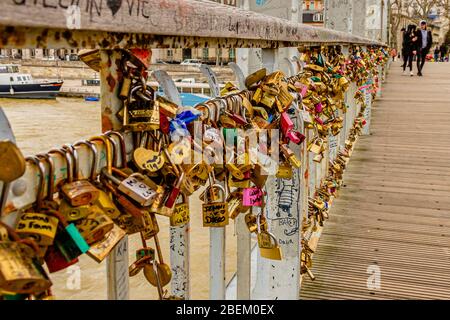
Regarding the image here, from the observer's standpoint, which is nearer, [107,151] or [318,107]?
[107,151]

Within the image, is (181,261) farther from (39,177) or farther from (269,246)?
(39,177)

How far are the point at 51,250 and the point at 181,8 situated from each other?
0.37 meters

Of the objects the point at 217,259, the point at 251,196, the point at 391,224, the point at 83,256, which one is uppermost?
the point at 251,196

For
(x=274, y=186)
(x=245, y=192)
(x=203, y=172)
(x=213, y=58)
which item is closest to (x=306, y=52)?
(x=274, y=186)

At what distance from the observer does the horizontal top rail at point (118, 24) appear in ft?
1.61

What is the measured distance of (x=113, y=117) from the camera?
0.78 meters

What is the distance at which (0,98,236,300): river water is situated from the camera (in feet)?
31.4

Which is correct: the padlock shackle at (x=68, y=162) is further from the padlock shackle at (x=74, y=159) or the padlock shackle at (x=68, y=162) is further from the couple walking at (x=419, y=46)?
the couple walking at (x=419, y=46)

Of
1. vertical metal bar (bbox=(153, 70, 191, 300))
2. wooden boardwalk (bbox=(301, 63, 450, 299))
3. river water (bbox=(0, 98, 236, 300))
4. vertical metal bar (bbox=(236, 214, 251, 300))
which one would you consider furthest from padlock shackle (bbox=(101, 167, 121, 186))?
wooden boardwalk (bbox=(301, 63, 450, 299))

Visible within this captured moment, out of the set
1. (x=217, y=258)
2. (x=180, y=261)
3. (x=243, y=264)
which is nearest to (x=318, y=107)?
(x=243, y=264)

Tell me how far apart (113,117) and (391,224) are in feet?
7.62

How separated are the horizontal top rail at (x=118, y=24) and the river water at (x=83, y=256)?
0.32m

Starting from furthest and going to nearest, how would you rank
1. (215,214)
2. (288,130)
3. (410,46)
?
(410,46), (288,130), (215,214)

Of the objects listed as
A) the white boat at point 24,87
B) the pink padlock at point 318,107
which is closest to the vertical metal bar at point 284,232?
the pink padlock at point 318,107
